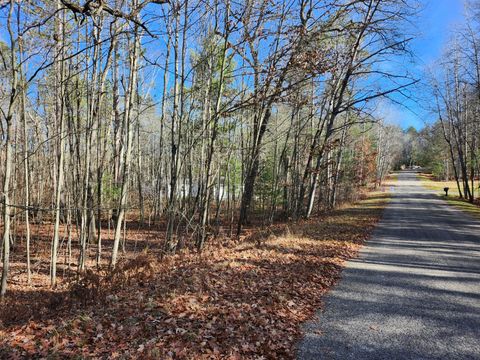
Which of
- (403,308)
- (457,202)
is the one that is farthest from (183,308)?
(457,202)

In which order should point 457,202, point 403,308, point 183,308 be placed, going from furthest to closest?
point 457,202 < point 403,308 < point 183,308

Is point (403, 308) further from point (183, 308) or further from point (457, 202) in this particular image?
point (457, 202)

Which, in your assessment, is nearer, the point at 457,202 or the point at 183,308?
the point at 183,308

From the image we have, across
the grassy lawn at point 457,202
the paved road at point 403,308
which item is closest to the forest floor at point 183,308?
the paved road at point 403,308

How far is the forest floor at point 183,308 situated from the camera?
3662 mm

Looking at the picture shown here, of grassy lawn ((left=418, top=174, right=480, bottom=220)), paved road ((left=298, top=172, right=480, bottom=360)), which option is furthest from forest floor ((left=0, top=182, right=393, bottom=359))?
grassy lawn ((left=418, top=174, right=480, bottom=220))

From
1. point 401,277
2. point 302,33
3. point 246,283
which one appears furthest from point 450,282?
point 302,33

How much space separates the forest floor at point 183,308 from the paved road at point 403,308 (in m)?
0.37

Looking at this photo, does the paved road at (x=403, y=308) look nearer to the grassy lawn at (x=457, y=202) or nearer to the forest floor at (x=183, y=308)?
the forest floor at (x=183, y=308)

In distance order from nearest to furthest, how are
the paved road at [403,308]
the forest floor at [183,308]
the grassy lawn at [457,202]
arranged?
1. the forest floor at [183,308]
2. the paved road at [403,308]
3. the grassy lawn at [457,202]

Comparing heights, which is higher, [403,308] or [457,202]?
[457,202]

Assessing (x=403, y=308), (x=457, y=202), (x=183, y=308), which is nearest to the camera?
(x=183, y=308)

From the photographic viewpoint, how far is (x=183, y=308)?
4.68 m

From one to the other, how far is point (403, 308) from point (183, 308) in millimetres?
3393
